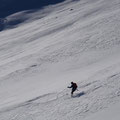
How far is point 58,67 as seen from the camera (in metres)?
32.6

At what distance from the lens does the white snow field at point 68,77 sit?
18.4 metres

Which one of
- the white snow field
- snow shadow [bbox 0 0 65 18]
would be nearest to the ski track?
the white snow field

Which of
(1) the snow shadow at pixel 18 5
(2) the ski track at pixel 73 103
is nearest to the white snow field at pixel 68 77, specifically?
(2) the ski track at pixel 73 103

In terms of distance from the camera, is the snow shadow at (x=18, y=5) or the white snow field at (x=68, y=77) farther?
the snow shadow at (x=18, y=5)

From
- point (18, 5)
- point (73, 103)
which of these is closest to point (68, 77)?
point (73, 103)

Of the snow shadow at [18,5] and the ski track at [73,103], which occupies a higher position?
the ski track at [73,103]

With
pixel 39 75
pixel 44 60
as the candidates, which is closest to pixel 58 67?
pixel 39 75

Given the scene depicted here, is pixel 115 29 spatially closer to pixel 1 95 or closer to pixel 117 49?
pixel 117 49

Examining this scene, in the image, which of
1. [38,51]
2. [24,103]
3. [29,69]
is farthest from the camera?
[38,51]

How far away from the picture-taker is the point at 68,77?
26.9 m

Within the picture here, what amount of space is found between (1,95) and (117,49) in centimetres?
1332

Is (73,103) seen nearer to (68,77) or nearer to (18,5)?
(68,77)

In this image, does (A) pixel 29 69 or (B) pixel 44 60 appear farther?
(B) pixel 44 60

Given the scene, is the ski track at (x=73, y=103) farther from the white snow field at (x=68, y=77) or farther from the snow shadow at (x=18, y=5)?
the snow shadow at (x=18, y=5)
